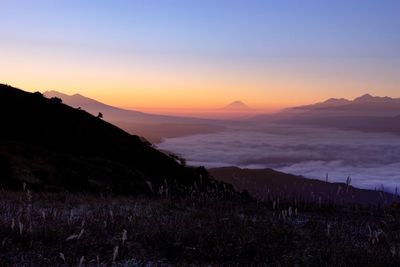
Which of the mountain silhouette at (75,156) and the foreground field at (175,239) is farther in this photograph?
the mountain silhouette at (75,156)

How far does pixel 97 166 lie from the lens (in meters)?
22.4

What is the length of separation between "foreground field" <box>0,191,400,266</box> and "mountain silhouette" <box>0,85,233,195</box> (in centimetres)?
641

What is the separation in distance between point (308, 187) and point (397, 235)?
14.7 ft

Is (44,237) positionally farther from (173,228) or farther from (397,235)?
(397,235)

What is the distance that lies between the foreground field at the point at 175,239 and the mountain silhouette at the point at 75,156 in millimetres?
6406

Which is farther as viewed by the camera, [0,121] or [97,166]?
[0,121]

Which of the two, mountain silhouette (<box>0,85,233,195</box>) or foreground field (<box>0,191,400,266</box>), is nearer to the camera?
foreground field (<box>0,191,400,266</box>)

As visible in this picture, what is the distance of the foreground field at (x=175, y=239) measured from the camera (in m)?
7.40

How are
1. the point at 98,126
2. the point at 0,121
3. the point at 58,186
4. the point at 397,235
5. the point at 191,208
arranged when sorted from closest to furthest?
the point at 397,235, the point at 191,208, the point at 58,186, the point at 0,121, the point at 98,126

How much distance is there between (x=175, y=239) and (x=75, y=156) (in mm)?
16146

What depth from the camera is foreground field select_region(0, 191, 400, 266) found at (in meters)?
7.40

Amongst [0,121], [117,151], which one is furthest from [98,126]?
[0,121]

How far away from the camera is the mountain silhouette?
62.8ft

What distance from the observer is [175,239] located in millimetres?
8359
